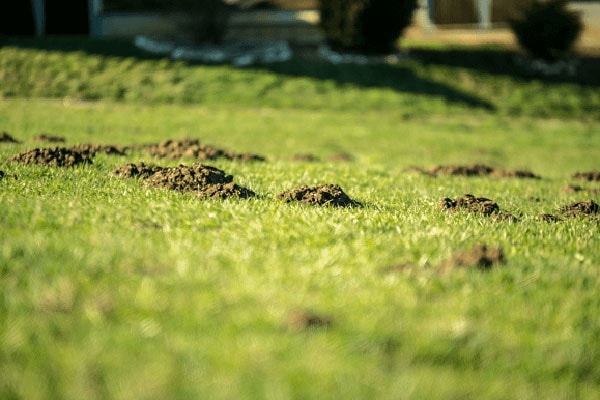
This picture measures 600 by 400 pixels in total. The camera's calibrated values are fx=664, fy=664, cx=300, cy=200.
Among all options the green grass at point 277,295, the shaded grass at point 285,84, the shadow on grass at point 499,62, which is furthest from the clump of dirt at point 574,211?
the shadow on grass at point 499,62

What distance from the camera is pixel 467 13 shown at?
3638cm

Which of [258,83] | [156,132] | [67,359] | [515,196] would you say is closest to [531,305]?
[67,359]

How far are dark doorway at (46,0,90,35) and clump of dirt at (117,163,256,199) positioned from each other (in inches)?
1150

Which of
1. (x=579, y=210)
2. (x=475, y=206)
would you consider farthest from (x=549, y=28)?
(x=475, y=206)

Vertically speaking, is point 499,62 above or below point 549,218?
above

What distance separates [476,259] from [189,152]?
23.3 feet

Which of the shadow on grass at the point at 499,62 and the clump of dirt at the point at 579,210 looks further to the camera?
the shadow on grass at the point at 499,62

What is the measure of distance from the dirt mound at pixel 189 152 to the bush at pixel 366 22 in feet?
62.9

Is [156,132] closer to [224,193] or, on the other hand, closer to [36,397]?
[224,193]

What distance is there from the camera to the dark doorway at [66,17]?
34.7m

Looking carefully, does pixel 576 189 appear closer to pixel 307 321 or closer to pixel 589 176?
pixel 589 176

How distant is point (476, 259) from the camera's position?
209 inches

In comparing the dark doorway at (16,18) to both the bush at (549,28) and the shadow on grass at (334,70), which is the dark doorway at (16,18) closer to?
the shadow on grass at (334,70)

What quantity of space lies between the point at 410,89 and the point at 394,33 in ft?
14.9
